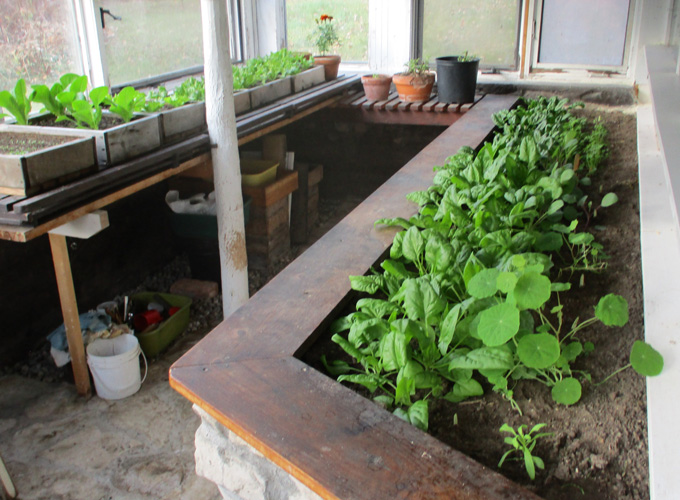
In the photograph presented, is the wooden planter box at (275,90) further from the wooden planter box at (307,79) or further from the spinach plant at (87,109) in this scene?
the spinach plant at (87,109)

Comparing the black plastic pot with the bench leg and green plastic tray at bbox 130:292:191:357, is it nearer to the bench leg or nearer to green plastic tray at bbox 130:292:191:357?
green plastic tray at bbox 130:292:191:357

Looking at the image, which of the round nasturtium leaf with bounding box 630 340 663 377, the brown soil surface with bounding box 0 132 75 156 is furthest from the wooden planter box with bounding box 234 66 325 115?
the round nasturtium leaf with bounding box 630 340 663 377

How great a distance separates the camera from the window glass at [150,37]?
414 cm

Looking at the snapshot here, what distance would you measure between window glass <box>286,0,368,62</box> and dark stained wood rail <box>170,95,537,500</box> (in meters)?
4.10

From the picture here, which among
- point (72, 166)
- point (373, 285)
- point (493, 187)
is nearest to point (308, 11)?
point (72, 166)

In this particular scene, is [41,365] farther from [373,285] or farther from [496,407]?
[496,407]

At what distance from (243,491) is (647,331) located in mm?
1103

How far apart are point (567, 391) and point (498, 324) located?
225 millimetres

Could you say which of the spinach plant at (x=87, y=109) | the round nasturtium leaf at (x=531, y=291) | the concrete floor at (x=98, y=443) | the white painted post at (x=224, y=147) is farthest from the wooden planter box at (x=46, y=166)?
the round nasturtium leaf at (x=531, y=291)

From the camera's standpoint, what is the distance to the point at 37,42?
360 cm

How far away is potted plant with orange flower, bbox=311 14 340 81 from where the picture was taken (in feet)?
17.2

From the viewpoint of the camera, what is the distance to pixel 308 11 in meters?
5.74

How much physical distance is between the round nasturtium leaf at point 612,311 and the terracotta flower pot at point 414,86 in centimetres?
362

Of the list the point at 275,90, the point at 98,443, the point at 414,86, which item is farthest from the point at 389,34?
the point at 98,443
